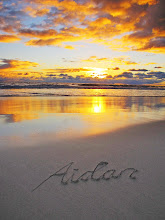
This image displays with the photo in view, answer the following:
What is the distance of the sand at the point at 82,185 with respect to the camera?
1825mm

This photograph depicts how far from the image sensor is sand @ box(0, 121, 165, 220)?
1.83m

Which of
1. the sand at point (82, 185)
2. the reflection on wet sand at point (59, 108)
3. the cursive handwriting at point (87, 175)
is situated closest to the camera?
the sand at point (82, 185)

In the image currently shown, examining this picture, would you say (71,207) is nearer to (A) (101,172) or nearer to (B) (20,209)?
(B) (20,209)

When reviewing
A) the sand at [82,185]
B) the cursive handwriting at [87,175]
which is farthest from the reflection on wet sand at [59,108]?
the cursive handwriting at [87,175]

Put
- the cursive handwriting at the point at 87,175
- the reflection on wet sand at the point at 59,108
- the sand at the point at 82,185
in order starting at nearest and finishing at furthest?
the sand at the point at 82,185 → the cursive handwriting at the point at 87,175 → the reflection on wet sand at the point at 59,108

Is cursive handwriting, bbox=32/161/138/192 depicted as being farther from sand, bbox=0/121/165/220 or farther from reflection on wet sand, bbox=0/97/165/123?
reflection on wet sand, bbox=0/97/165/123

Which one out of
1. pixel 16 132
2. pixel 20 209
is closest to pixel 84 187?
pixel 20 209

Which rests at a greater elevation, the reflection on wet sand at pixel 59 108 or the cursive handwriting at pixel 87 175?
the reflection on wet sand at pixel 59 108

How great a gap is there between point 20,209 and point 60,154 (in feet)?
4.31

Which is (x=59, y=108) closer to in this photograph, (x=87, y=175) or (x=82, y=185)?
(x=87, y=175)

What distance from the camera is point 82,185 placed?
2.23 m

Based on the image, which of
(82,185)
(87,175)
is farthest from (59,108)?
(82,185)

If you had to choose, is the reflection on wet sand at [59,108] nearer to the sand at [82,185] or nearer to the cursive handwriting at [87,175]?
the sand at [82,185]

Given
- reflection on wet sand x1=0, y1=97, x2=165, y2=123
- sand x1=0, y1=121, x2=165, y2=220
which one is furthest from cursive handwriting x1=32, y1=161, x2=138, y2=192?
reflection on wet sand x1=0, y1=97, x2=165, y2=123
